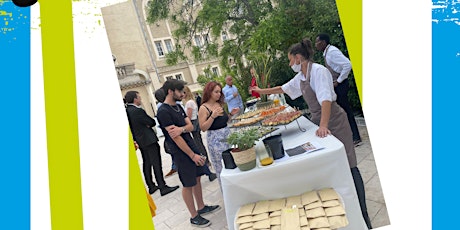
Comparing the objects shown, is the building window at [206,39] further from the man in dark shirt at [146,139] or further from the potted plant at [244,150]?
the potted plant at [244,150]

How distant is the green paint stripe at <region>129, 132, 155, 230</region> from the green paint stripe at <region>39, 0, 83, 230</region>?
36cm

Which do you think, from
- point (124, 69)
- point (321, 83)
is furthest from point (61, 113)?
point (321, 83)

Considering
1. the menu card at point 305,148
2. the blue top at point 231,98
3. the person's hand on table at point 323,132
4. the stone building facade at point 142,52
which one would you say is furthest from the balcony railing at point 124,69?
the person's hand on table at point 323,132

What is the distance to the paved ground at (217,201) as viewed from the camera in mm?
1826

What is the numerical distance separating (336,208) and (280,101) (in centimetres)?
136

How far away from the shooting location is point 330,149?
4.55 feet

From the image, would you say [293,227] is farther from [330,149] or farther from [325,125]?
[325,125]

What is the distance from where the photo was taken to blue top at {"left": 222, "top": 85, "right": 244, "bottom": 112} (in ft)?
6.68

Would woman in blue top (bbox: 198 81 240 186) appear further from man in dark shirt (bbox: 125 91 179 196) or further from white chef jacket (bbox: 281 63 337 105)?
white chef jacket (bbox: 281 63 337 105)

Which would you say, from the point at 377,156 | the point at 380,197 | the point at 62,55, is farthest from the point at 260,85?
the point at 62,55

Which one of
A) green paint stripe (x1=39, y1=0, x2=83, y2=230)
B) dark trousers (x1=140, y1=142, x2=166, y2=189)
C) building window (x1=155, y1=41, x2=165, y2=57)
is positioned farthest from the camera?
dark trousers (x1=140, y1=142, x2=166, y2=189)

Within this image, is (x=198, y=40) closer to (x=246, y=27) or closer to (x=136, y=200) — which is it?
(x=246, y=27)

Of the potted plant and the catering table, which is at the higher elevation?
the potted plant

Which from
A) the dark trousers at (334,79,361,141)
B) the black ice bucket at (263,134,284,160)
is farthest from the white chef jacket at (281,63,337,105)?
the dark trousers at (334,79,361,141)
